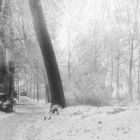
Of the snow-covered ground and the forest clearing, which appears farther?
the forest clearing

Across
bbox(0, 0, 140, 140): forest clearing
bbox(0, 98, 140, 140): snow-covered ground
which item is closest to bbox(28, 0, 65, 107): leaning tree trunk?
bbox(0, 0, 140, 140): forest clearing

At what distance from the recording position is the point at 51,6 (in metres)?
10.9

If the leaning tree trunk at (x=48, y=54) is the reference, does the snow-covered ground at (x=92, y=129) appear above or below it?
below

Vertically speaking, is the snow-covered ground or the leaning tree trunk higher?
the leaning tree trunk

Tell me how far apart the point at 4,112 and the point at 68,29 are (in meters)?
12.9

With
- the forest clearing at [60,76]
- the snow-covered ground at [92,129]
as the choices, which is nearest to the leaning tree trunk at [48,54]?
the forest clearing at [60,76]

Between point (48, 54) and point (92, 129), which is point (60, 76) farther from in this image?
point (92, 129)

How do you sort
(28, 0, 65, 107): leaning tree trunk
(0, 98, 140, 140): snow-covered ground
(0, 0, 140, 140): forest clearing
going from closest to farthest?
1. (0, 98, 140, 140): snow-covered ground
2. (0, 0, 140, 140): forest clearing
3. (28, 0, 65, 107): leaning tree trunk

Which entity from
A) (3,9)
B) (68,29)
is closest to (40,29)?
(3,9)

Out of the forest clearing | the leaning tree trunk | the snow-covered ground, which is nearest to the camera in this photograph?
the snow-covered ground

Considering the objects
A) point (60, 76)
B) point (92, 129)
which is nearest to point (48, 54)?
point (60, 76)

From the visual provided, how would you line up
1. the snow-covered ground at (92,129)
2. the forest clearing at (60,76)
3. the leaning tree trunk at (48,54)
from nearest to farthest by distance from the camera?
1. the snow-covered ground at (92,129)
2. the forest clearing at (60,76)
3. the leaning tree trunk at (48,54)

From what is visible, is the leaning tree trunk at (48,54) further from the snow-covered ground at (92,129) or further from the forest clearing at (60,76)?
the snow-covered ground at (92,129)

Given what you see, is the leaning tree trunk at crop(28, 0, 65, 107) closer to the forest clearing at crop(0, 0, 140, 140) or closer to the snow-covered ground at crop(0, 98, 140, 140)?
the forest clearing at crop(0, 0, 140, 140)
